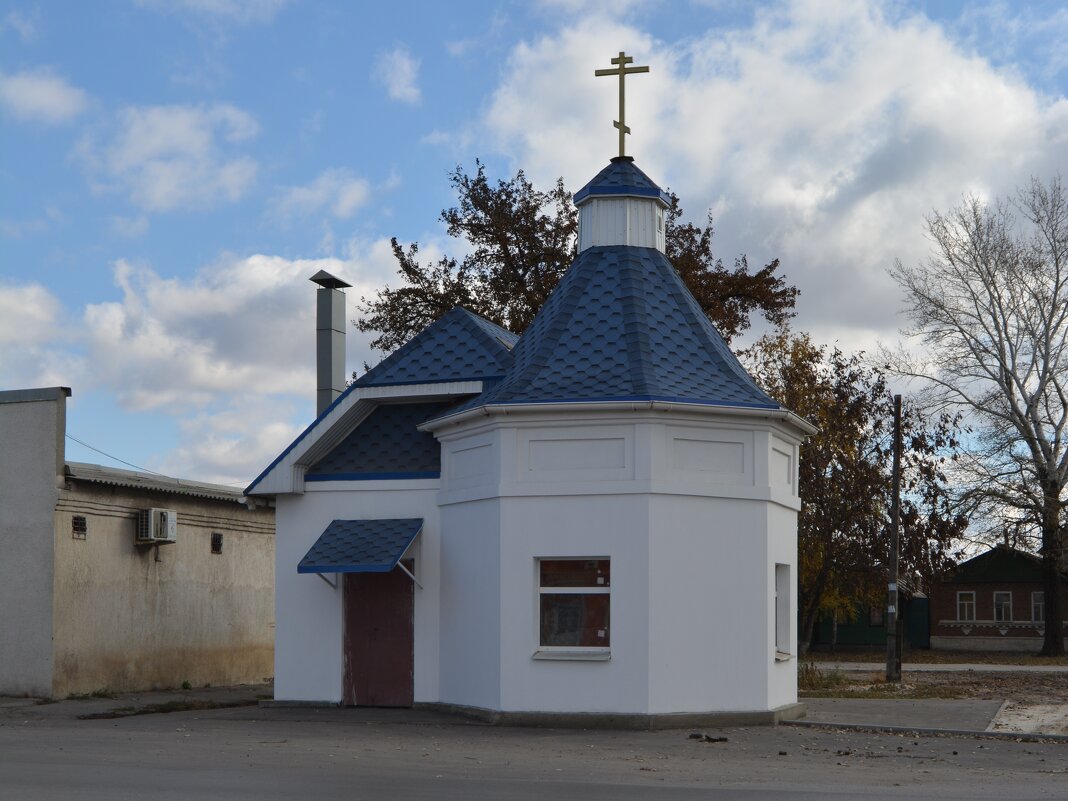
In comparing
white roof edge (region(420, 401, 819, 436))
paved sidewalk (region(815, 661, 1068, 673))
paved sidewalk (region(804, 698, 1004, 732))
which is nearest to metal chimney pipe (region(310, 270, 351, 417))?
white roof edge (region(420, 401, 819, 436))

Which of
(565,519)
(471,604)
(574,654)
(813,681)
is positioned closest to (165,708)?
(471,604)

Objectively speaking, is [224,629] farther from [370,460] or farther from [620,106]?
[620,106]

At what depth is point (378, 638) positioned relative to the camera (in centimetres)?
1933

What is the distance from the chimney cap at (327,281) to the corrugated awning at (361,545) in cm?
586

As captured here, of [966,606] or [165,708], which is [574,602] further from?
[966,606]

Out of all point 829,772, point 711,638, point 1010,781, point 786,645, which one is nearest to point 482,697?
point 711,638

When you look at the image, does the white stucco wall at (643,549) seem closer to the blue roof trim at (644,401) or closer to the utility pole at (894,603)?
the blue roof trim at (644,401)

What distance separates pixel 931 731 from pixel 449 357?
842cm

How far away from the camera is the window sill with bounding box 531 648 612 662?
55.5 ft

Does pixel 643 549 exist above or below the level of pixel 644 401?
below

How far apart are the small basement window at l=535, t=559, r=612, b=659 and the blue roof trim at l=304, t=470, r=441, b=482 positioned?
8.81ft

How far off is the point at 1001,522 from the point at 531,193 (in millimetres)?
18884

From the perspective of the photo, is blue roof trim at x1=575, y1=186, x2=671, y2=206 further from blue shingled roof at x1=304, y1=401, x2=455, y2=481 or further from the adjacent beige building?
the adjacent beige building

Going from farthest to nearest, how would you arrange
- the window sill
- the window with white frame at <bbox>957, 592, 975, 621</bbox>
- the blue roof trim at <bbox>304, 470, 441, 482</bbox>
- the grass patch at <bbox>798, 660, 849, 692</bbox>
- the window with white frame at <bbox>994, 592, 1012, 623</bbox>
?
the window with white frame at <bbox>957, 592, 975, 621</bbox> < the window with white frame at <bbox>994, 592, 1012, 623</bbox> < the grass patch at <bbox>798, 660, 849, 692</bbox> < the blue roof trim at <bbox>304, 470, 441, 482</bbox> < the window sill
